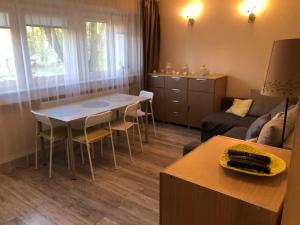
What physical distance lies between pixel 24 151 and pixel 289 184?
333cm

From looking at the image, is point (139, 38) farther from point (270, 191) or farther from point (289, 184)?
point (289, 184)

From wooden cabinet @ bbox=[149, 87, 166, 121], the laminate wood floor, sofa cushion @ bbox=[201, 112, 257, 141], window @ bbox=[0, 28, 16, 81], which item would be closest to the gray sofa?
sofa cushion @ bbox=[201, 112, 257, 141]

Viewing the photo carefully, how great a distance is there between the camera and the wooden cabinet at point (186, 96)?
416 cm

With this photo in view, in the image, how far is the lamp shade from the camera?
1.35m

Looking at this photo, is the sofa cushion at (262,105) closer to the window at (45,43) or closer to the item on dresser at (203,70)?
the item on dresser at (203,70)

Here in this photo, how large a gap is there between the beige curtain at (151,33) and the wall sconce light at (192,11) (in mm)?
576

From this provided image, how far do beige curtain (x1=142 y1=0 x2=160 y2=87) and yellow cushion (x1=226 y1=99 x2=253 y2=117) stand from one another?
1.82m

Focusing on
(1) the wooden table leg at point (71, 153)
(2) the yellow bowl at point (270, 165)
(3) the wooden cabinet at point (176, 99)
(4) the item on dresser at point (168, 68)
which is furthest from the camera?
(4) the item on dresser at point (168, 68)

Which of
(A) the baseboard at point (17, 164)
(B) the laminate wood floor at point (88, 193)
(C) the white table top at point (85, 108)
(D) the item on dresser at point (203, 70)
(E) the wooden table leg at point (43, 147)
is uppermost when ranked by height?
(D) the item on dresser at point (203, 70)

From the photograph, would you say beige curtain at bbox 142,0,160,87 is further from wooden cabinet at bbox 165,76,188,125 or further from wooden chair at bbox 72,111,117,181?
wooden chair at bbox 72,111,117,181

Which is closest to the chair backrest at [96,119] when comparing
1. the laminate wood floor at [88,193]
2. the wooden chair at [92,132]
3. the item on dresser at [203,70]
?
the wooden chair at [92,132]

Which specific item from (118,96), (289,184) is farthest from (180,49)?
(289,184)

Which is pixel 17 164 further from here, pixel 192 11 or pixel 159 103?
pixel 192 11

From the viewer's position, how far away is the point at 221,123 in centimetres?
357
